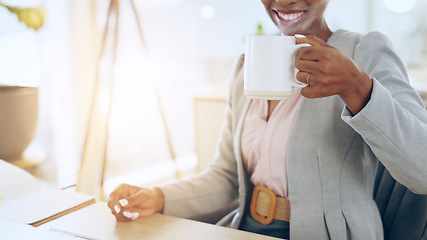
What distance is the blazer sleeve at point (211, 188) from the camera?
904 millimetres

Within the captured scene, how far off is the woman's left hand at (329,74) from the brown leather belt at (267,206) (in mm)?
308

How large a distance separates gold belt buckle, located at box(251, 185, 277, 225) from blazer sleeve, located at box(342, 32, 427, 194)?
0.26 m

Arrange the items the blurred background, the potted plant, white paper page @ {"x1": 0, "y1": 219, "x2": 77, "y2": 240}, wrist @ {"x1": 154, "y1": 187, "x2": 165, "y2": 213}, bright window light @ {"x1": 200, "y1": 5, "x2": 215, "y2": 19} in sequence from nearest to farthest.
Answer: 1. white paper page @ {"x1": 0, "y1": 219, "x2": 77, "y2": 240}
2. the potted plant
3. wrist @ {"x1": 154, "y1": 187, "x2": 165, "y2": 213}
4. the blurred background
5. bright window light @ {"x1": 200, "y1": 5, "x2": 215, "y2": 19}

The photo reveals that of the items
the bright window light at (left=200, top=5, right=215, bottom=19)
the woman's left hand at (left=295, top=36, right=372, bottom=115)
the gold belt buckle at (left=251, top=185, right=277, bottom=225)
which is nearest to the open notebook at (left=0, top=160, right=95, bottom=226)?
the gold belt buckle at (left=251, top=185, right=277, bottom=225)

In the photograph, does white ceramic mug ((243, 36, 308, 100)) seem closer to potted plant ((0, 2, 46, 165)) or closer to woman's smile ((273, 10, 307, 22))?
woman's smile ((273, 10, 307, 22))

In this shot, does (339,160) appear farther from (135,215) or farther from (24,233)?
(24,233)

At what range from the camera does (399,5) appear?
362 centimetres

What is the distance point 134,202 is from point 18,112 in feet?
0.88

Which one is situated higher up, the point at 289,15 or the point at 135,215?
the point at 289,15

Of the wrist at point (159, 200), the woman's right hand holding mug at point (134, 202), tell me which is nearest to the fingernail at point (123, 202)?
the woman's right hand holding mug at point (134, 202)

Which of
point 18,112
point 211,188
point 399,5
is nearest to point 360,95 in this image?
point 211,188

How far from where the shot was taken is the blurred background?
6.53ft

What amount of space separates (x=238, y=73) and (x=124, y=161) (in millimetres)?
1738

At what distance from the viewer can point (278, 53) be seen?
24.8 inches
